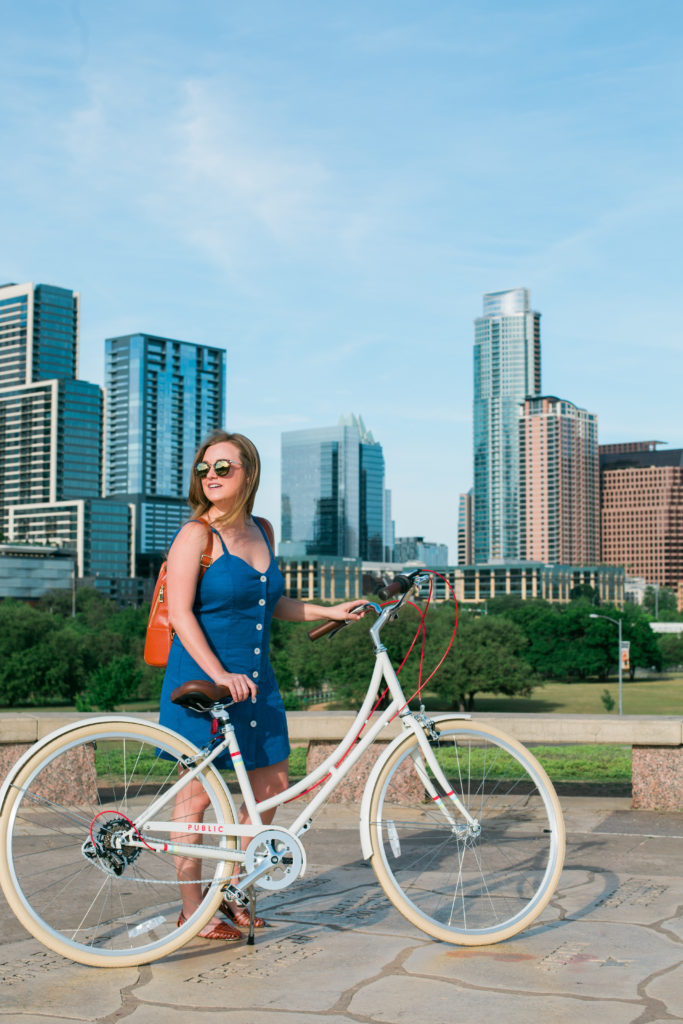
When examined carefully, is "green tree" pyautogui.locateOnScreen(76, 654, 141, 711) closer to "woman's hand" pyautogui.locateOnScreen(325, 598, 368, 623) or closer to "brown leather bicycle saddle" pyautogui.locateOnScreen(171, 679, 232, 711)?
"woman's hand" pyautogui.locateOnScreen(325, 598, 368, 623)

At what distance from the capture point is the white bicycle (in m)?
3.24

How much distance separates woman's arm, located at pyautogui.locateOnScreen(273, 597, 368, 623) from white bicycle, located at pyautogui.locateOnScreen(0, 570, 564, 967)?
0.07 m

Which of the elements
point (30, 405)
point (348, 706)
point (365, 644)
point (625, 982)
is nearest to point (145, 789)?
point (625, 982)

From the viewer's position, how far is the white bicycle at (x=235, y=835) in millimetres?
3242

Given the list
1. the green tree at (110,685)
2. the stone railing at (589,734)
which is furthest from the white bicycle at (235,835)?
the green tree at (110,685)

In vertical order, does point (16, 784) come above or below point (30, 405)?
below

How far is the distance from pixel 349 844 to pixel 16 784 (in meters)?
2.46

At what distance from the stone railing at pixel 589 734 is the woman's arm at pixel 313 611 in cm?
221

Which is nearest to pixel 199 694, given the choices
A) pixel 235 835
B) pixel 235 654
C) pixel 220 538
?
pixel 235 654

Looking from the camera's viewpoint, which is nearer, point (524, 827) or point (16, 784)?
point (16, 784)

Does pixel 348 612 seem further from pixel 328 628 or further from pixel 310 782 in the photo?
pixel 310 782

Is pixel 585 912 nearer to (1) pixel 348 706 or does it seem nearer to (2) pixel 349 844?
(2) pixel 349 844

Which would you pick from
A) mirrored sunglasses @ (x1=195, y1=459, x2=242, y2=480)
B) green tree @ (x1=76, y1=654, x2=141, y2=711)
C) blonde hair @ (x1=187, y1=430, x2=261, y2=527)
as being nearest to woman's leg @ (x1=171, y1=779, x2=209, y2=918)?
blonde hair @ (x1=187, y1=430, x2=261, y2=527)

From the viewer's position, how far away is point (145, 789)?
652 cm
